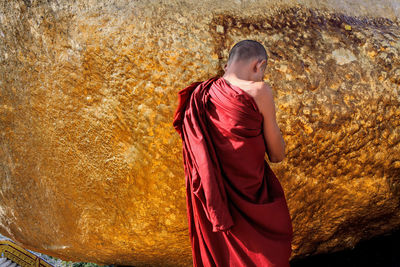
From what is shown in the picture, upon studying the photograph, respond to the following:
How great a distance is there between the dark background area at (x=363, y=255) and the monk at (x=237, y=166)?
4.83 feet

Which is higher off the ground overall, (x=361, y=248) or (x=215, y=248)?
(x=215, y=248)

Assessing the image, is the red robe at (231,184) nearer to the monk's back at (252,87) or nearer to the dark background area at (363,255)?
the monk's back at (252,87)

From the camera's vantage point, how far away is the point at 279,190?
7.93 ft

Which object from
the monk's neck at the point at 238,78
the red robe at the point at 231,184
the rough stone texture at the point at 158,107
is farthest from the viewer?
the rough stone texture at the point at 158,107

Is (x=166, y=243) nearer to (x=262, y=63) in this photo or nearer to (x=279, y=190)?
(x=279, y=190)

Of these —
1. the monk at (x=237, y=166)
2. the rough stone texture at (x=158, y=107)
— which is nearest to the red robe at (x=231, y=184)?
the monk at (x=237, y=166)

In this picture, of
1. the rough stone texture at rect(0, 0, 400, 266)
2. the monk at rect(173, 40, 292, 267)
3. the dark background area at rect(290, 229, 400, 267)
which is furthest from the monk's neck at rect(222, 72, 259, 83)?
the dark background area at rect(290, 229, 400, 267)

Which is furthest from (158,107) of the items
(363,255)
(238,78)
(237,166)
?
(363,255)

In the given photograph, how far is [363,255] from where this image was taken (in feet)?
12.1

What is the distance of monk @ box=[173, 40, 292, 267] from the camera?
2182 mm

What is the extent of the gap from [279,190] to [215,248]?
50cm

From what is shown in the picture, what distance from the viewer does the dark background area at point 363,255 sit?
360 centimetres

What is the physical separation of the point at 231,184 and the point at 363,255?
81.4 inches

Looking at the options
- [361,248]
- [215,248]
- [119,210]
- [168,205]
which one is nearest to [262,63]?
[215,248]
